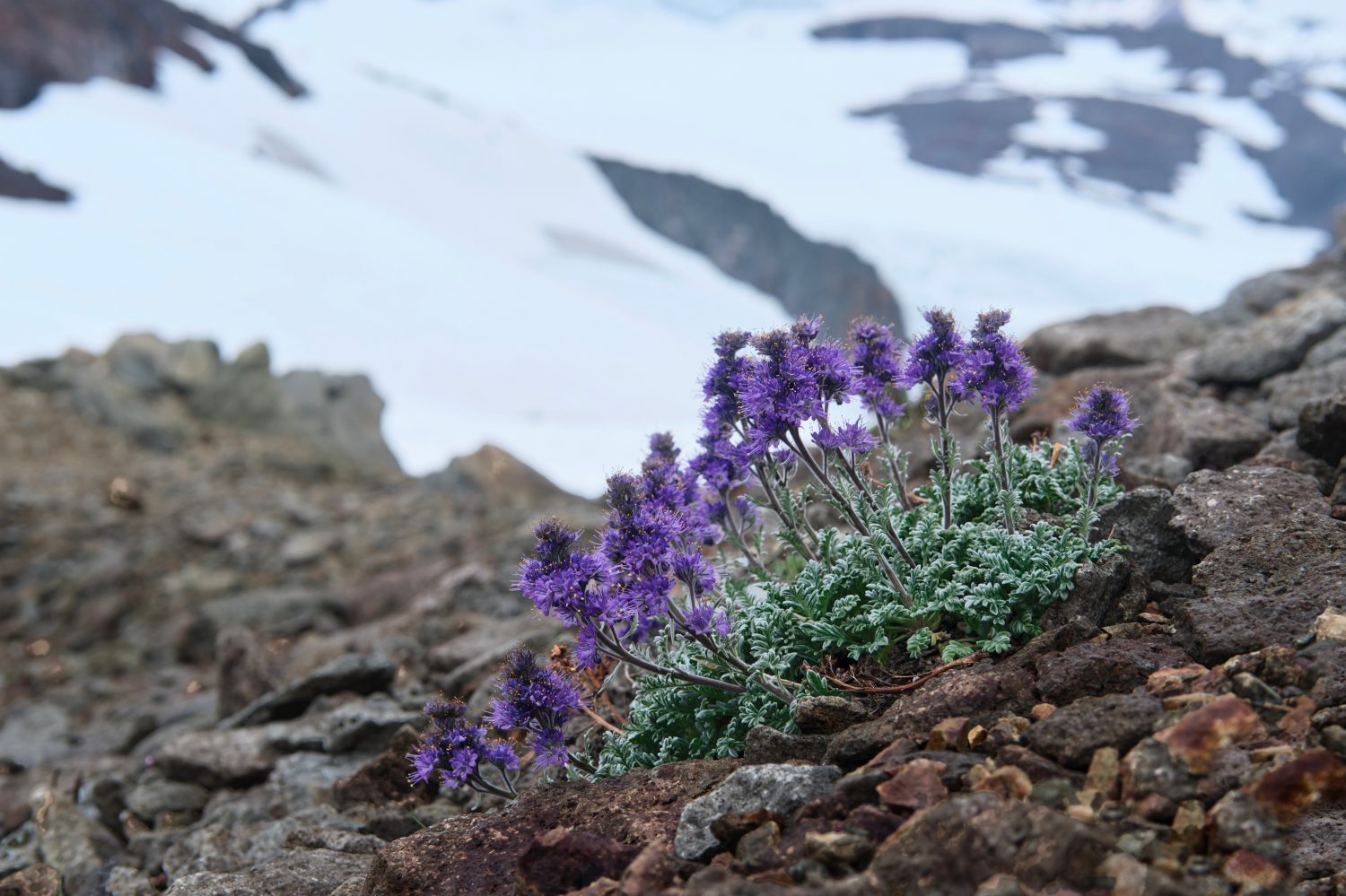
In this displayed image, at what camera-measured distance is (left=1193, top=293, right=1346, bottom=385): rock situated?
7.43m

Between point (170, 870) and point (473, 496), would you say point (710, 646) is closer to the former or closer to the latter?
point (170, 870)

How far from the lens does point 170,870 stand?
5199 mm

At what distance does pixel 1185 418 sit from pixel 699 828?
443 cm

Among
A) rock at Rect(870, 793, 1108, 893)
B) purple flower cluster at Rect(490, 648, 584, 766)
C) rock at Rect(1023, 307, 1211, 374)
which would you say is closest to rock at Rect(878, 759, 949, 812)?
rock at Rect(870, 793, 1108, 893)

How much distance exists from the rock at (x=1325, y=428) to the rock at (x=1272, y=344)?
7.50 ft

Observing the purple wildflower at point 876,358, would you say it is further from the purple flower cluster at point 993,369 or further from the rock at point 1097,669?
the rock at point 1097,669

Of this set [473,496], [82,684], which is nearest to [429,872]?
[82,684]

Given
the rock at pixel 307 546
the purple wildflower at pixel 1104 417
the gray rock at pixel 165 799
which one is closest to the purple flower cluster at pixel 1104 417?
the purple wildflower at pixel 1104 417

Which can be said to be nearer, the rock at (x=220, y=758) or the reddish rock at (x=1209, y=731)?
the reddish rock at (x=1209, y=731)

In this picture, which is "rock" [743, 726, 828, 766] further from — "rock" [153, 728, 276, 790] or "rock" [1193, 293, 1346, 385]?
"rock" [1193, 293, 1346, 385]

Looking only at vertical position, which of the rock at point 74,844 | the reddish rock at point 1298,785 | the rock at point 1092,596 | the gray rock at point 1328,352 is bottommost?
the rock at point 74,844

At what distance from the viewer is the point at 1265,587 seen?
4.12m

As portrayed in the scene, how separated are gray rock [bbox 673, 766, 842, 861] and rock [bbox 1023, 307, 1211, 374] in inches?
271

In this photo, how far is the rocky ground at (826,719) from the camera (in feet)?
9.80
